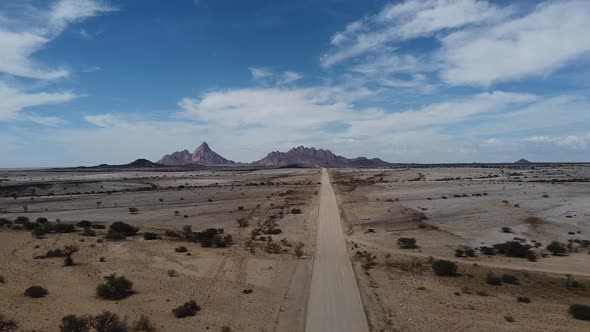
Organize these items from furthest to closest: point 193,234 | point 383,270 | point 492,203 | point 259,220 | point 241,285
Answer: point 492,203
point 259,220
point 193,234
point 383,270
point 241,285

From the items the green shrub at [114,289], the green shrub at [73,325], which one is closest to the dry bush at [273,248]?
the green shrub at [114,289]

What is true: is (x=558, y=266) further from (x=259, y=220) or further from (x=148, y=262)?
(x=259, y=220)

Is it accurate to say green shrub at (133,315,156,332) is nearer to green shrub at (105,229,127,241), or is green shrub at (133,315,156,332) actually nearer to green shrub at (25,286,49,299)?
green shrub at (25,286,49,299)

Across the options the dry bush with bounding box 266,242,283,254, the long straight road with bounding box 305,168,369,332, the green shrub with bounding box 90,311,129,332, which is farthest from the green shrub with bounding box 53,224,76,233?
the green shrub with bounding box 90,311,129,332

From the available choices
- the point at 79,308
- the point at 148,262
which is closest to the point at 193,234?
the point at 148,262

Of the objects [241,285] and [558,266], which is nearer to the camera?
[241,285]

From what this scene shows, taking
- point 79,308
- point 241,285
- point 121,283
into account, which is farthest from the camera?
point 241,285
